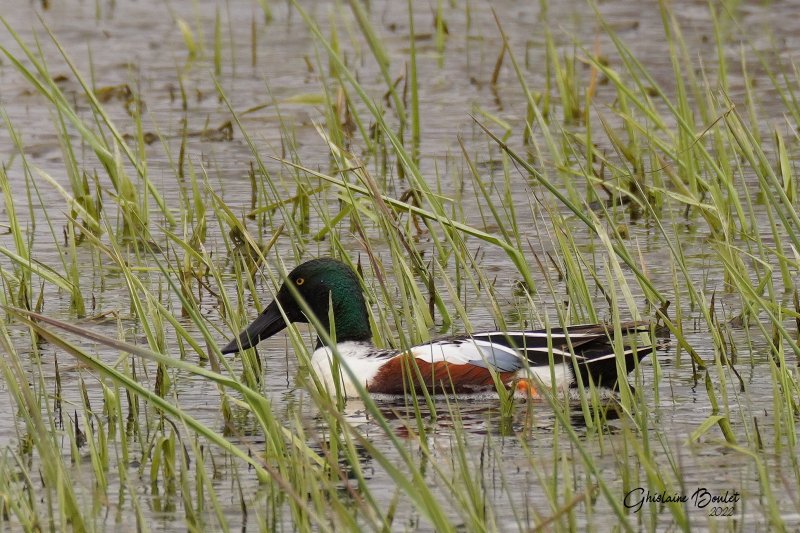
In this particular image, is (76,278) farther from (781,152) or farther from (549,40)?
(549,40)

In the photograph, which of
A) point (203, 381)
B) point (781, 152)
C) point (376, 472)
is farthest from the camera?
point (781, 152)

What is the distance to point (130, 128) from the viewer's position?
34.2 feet

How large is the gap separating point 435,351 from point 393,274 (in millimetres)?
Result: 1571

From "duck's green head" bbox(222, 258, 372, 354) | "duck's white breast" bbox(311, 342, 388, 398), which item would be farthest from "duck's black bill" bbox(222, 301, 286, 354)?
"duck's white breast" bbox(311, 342, 388, 398)

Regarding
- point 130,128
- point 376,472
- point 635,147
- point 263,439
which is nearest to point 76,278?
point 263,439

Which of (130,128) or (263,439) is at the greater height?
(130,128)

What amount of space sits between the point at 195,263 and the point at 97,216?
774mm

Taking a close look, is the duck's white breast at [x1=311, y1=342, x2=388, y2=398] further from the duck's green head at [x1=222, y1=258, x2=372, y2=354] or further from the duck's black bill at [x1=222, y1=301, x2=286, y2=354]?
the duck's black bill at [x1=222, y1=301, x2=286, y2=354]

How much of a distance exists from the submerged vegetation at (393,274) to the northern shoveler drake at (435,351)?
11 centimetres

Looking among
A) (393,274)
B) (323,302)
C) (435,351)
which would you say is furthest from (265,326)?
(393,274)

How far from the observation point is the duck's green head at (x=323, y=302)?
20.9 ft

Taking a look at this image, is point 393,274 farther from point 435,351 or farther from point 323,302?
point 435,351

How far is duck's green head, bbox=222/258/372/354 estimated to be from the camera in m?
6.38

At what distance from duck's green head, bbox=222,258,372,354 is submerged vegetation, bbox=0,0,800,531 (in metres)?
0.10
